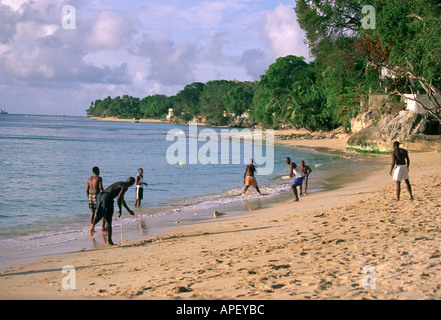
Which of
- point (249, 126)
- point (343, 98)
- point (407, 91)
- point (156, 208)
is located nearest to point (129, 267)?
point (156, 208)

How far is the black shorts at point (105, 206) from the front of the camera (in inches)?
360

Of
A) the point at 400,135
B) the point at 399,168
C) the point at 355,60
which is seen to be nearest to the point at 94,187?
the point at 399,168

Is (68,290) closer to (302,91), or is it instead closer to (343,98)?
(343,98)


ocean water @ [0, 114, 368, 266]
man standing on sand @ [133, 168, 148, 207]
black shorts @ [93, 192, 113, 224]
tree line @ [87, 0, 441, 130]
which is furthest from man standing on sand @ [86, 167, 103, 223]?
tree line @ [87, 0, 441, 130]

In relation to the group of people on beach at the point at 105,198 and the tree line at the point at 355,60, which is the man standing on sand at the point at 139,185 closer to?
the group of people on beach at the point at 105,198

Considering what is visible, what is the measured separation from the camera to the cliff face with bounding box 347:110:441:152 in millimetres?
25938

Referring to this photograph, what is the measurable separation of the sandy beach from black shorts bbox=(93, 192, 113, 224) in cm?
74

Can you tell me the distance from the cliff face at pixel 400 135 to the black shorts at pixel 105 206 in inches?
858

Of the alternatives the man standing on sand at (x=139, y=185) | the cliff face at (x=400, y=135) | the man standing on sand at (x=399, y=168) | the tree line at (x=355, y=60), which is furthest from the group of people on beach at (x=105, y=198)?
the cliff face at (x=400, y=135)

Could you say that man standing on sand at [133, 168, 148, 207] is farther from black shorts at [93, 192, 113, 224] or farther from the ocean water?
black shorts at [93, 192, 113, 224]

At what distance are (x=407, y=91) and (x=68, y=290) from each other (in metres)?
33.1

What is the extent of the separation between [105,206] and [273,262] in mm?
4391

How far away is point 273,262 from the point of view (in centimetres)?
640

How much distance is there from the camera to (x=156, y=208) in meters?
14.9
